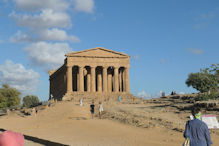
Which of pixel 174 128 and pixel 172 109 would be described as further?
pixel 172 109

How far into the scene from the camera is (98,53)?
65.1 m

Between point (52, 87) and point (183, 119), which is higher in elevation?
point (52, 87)

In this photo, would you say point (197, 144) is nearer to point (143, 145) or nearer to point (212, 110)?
point (143, 145)

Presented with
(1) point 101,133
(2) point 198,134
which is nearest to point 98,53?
(1) point 101,133

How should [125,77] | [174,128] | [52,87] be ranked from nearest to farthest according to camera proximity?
[174,128], [125,77], [52,87]

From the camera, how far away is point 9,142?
Result: 2.26 m

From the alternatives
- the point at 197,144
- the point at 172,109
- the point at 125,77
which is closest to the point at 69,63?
the point at 125,77

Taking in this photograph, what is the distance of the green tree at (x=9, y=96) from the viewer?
3078 inches

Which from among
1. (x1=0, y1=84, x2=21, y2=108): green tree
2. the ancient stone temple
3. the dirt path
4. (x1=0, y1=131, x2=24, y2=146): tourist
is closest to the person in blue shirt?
(x1=0, y1=131, x2=24, y2=146): tourist

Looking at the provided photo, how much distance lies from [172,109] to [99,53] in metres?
35.9

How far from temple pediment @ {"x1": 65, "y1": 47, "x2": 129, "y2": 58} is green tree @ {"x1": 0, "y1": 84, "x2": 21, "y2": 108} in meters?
26.7

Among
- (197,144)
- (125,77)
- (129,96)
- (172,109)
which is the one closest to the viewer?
(197,144)

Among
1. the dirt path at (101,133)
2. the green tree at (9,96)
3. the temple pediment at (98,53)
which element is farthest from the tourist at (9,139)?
the green tree at (9,96)

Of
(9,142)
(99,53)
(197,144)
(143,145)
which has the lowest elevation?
(143,145)
